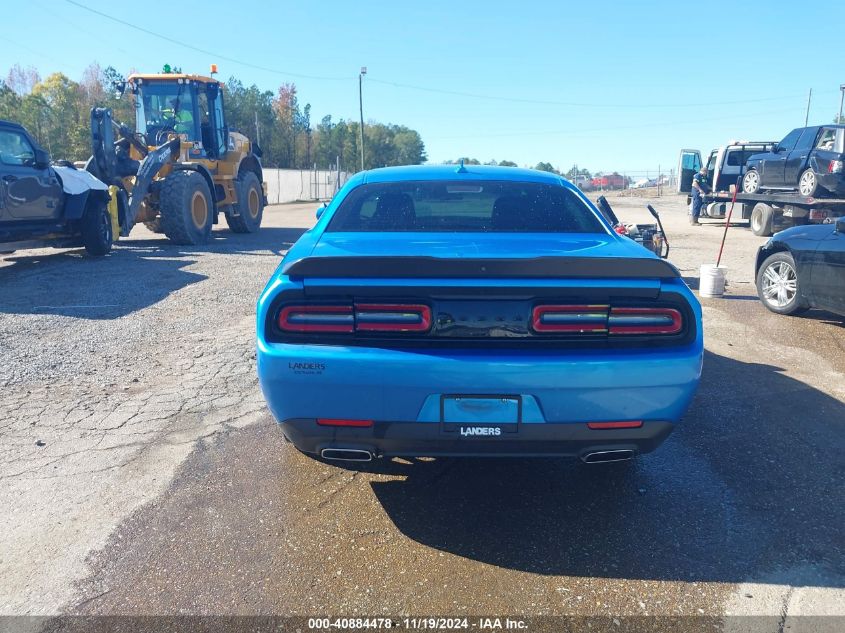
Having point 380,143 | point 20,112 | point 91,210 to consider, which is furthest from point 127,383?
point 380,143

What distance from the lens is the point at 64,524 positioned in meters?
2.75

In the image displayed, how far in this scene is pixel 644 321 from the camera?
247cm

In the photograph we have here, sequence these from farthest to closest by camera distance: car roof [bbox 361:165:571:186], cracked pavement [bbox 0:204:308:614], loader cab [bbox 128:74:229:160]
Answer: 1. loader cab [bbox 128:74:229:160]
2. car roof [bbox 361:165:571:186]
3. cracked pavement [bbox 0:204:308:614]

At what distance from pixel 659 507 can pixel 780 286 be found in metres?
5.11

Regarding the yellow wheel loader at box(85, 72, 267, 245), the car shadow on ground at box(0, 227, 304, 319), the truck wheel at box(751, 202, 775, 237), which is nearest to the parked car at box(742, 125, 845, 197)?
the truck wheel at box(751, 202, 775, 237)

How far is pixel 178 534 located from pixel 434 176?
249cm

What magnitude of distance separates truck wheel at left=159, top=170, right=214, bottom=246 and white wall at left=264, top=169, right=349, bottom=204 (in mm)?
25261

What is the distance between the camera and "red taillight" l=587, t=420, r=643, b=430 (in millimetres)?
2449

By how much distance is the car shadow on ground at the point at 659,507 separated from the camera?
253 centimetres

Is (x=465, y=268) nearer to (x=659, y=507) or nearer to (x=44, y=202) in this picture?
Result: (x=659, y=507)

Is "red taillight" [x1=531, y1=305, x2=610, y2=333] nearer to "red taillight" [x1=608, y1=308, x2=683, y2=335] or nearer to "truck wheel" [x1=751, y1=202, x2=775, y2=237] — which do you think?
"red taillight" [x1=608, y1=308, x2=683, y2=335]

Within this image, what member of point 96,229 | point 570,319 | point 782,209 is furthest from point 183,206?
point 782,209

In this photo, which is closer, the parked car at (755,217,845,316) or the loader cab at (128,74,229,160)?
the parked car at (755,217,845,316)

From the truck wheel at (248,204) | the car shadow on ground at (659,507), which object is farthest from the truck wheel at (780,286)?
the truck wheel at (248,204)
